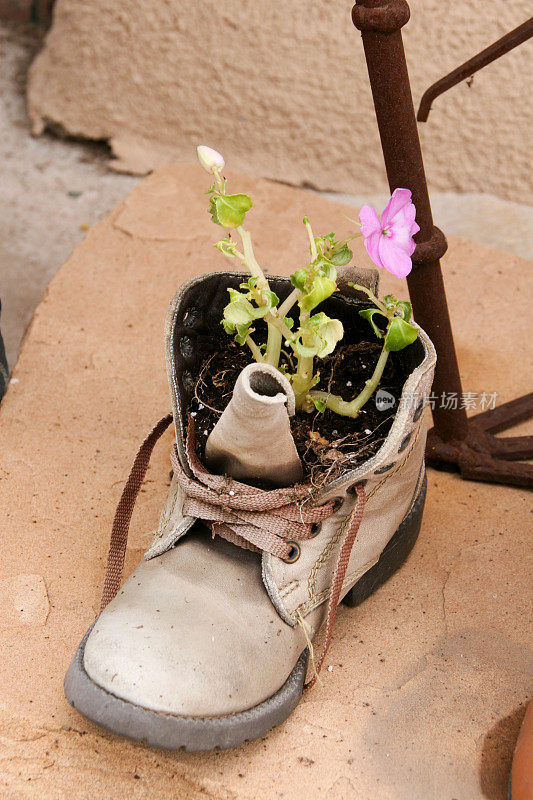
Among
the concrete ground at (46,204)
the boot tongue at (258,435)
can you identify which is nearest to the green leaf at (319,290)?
the boot tongue at (258,435)

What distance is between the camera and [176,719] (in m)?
0.94

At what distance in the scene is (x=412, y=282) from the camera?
135cm

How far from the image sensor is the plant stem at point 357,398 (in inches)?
44.9

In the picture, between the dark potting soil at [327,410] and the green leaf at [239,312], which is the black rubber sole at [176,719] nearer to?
the dark potting soil at [327,410]

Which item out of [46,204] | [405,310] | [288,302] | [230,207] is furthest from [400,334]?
[46,204]

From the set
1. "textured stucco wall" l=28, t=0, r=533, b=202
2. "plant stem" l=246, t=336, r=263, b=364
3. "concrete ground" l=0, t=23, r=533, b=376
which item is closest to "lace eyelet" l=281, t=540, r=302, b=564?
"plant stem" l=246, t=336, r=263, b=364

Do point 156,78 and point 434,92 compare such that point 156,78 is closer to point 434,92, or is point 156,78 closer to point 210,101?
point 210,101

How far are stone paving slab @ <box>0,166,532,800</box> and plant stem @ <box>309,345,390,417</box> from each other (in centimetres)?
31

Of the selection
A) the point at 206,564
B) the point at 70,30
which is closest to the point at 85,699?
the point at 206,564

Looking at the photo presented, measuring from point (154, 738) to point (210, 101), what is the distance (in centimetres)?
208

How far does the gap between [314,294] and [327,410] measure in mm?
221

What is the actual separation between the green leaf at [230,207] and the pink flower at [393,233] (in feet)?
0.50

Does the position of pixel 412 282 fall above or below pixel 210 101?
above

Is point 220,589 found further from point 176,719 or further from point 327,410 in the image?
point 327,410
